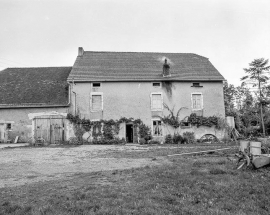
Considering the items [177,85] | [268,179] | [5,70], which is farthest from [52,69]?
[268,179]

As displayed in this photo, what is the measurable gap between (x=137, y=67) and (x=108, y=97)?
4.41 metres

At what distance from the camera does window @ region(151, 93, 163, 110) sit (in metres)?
19.7

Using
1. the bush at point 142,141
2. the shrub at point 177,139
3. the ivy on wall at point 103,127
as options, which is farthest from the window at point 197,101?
the bush at point 142,141

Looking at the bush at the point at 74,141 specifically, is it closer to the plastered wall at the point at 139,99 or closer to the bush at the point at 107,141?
the bush at the point at 107,141

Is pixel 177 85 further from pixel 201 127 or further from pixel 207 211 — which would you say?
pixel 207 211

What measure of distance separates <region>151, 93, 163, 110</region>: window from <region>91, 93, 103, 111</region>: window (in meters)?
4.47

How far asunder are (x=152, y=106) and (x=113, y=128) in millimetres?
3884

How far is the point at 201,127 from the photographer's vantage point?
19.7 meters

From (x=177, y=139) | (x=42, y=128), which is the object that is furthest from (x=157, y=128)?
(x=42, y=128)

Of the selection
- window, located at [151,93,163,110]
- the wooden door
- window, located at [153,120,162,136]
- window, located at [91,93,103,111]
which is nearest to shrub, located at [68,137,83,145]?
the wooden door

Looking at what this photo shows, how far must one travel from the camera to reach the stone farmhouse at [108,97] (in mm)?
18344

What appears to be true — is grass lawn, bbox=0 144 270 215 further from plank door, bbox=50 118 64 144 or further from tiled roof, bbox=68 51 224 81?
tiled roof, bbox=68 51 224 81

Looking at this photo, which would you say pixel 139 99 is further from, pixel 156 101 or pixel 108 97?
pixel 108 97

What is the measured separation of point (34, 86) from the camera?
20.7m
